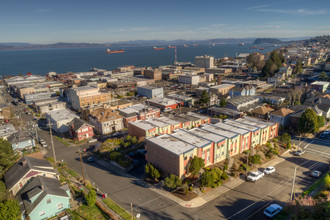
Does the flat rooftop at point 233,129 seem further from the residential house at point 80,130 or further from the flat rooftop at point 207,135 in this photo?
the residential house at point 80,130

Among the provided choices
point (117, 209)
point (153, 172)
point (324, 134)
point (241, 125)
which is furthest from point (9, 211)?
point (324, 134)

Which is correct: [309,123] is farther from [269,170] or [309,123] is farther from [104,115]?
[104,115]

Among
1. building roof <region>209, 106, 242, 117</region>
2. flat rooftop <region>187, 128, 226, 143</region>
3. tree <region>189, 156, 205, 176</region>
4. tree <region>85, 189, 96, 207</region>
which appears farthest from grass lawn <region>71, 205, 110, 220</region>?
building roof <region>209, 106, 242, 117</region>

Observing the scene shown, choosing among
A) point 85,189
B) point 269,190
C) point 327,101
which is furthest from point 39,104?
point 327,101

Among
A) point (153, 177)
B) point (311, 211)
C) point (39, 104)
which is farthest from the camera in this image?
point (39, 104)

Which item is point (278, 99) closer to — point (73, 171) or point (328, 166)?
point (328, 166)

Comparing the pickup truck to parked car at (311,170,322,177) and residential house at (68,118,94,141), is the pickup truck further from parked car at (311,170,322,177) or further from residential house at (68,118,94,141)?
residential house at (68,118,94,141)

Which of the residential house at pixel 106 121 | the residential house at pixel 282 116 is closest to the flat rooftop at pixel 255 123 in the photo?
the residential house at pixel 282 116
